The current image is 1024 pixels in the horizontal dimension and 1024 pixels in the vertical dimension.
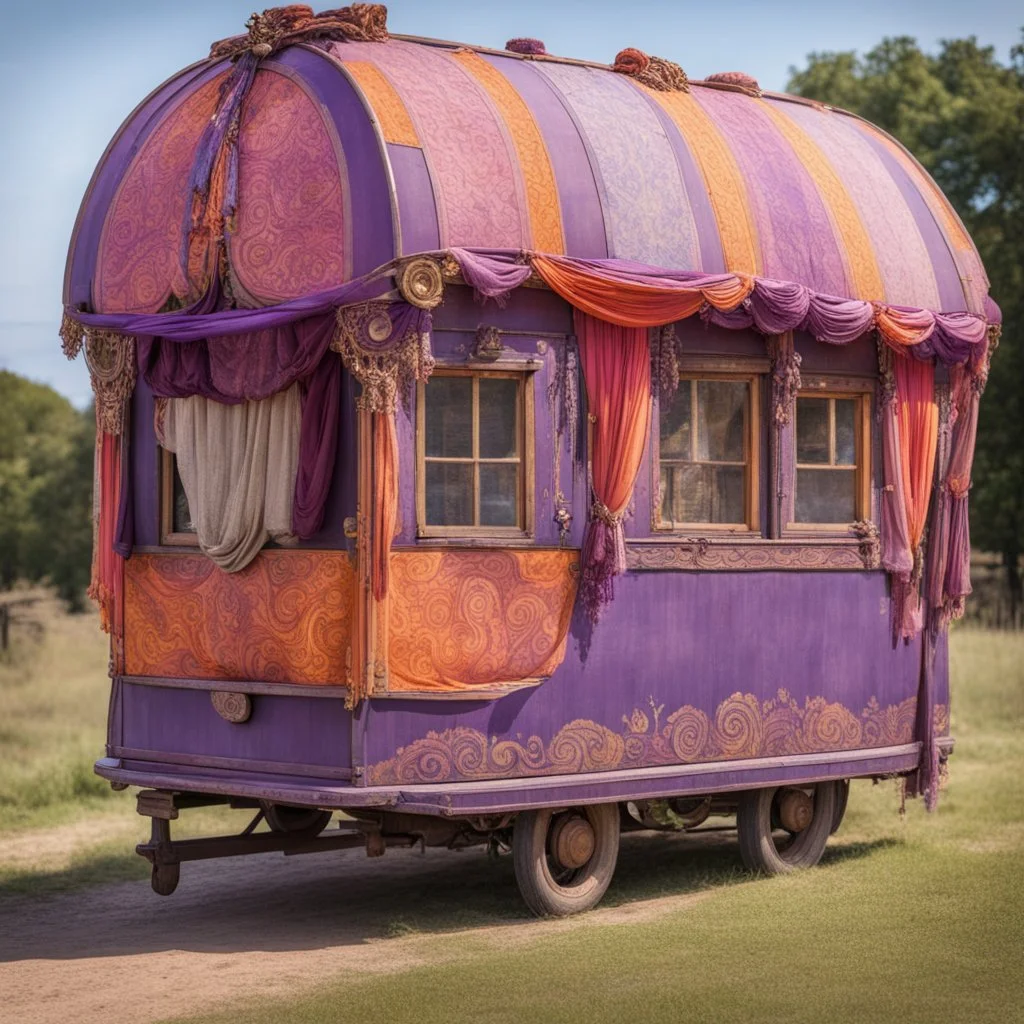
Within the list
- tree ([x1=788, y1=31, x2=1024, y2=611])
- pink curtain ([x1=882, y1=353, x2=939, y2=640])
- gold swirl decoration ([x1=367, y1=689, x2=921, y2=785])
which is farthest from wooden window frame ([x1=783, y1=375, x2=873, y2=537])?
tree ([x1=788, y1=31, x2=1024, y2=611])

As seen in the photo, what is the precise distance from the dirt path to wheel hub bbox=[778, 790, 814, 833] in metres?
1.01

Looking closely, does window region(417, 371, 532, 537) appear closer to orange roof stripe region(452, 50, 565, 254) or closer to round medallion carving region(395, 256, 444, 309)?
round medallion carving region(395, 256, 444, 309)

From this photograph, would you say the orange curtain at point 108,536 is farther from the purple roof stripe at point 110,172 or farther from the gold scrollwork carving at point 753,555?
the gold scrollwork carving at point 753,555

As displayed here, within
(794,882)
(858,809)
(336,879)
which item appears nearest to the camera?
(794,882)

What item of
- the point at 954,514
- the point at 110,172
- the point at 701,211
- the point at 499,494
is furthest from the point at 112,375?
the point at 954,514

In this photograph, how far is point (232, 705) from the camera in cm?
1026

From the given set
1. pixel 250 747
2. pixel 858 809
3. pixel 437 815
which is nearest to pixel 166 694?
pixel 250 747

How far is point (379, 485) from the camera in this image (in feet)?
31.8

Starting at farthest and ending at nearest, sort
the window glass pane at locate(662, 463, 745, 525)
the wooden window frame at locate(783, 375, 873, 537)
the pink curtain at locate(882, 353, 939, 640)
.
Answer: the pink curtain at locate(882, 353, 939, 640)
the wooden window frame at locate(783, 375, 873, 537)
the window glass pane at locate(662, 463, 745, 525)

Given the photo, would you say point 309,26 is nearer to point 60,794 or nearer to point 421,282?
point 421,282

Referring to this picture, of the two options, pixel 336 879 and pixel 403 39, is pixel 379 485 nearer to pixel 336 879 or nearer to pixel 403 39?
pixel 403 39

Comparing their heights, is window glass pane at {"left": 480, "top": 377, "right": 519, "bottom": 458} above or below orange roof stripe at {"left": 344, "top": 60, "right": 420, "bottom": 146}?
below

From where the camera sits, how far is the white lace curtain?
33.0 feet

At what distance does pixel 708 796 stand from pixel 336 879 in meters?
2.43
